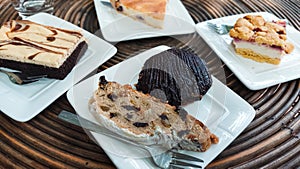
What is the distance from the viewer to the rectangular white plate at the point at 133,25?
149 centimetres

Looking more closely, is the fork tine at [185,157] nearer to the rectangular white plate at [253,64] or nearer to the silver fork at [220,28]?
the rectangular white plate at [253,64]

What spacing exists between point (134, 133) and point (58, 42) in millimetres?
512

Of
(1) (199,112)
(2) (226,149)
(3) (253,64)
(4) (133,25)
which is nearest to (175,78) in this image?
(1) (199,112)

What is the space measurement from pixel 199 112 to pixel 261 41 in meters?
0.47

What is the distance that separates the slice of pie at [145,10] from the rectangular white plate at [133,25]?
0.02 metres

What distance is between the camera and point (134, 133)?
0.98 meters

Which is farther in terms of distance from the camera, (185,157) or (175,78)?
(175,78)

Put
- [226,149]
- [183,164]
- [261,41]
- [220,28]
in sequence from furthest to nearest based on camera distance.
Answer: [220,28], [261,41], [226,149], [183,164]

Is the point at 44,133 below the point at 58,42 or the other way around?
below

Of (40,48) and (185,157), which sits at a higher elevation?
(40,48)

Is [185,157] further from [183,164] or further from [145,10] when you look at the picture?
[145,10]

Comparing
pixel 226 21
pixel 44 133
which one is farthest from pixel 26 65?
pixel 226 21

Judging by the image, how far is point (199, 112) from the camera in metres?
1.14

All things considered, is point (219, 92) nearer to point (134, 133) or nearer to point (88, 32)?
point (134, 133)
